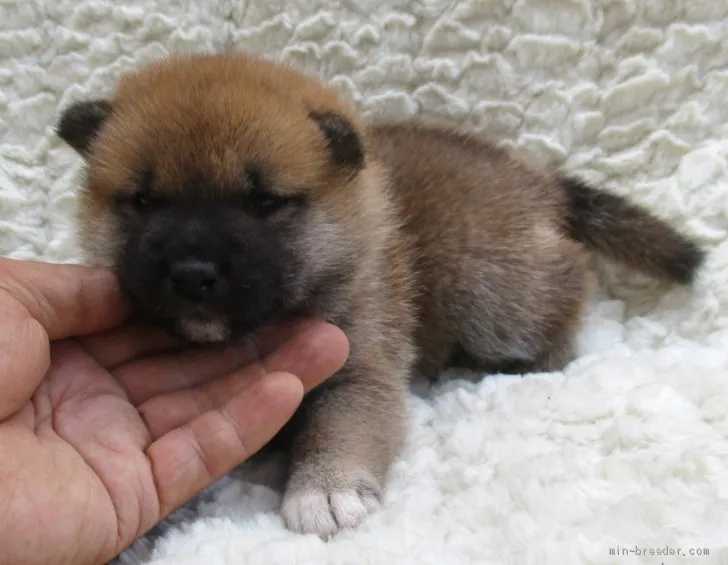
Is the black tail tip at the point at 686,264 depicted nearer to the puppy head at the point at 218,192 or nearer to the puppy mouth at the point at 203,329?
Answer: the puppy head at the point at 218,192

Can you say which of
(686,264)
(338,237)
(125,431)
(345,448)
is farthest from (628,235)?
(125,431)

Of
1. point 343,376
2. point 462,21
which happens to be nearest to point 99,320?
point 343,376

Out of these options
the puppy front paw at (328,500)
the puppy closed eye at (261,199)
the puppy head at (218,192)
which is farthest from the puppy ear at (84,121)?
the puppy front paw at (328,500)

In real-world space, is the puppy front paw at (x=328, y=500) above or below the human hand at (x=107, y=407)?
below

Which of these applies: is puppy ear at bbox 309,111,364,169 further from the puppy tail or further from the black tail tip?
the black tail tip

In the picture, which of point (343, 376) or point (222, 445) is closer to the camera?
point (222, 445)

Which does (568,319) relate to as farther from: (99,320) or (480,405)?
(99,320)

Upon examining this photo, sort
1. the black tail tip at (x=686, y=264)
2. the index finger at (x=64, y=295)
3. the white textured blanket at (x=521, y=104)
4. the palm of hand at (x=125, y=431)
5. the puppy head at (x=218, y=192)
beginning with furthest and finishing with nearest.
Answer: the black tail tip at (x=686, y=264) → the white textured blanket at (x=521, y=104) → the index finger at (x=64, y=295) → the puppy head at (x=218, y=192) → the palm of hand at (x=125, y=431)
